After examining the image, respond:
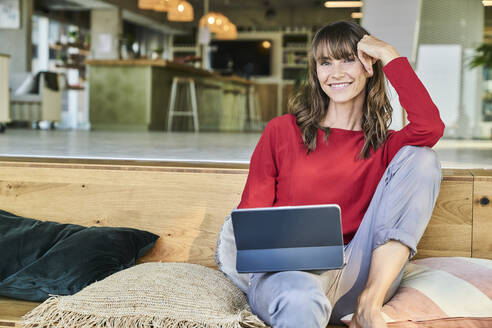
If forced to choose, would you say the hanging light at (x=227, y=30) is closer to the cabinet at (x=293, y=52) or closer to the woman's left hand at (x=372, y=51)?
the cabinet at (x=293, y=52)

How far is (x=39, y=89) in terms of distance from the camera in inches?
371

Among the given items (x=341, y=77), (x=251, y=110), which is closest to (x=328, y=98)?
(x=341, y=77)

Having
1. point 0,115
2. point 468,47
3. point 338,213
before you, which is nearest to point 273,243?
point 338,213

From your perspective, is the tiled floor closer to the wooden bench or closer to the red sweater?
the wooden bench

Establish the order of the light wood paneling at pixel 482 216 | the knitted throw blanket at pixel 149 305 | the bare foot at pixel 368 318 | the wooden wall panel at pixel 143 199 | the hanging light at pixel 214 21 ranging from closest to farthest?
the bare foot at pixel 368 318 < the knitted throw blanket at pixel 149 305 < the light wood paneling at pixel 482 216 < the wooden wall panel at pixel 143 199 < the hanging light at pixel 214 21

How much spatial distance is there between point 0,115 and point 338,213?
20.0 ft

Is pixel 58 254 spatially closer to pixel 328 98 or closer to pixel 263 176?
pixel 263 176

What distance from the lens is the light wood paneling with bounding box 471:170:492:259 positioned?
209 centimetres

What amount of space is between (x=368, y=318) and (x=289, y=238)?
29 centimetres

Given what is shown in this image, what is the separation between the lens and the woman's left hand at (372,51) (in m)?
1.70

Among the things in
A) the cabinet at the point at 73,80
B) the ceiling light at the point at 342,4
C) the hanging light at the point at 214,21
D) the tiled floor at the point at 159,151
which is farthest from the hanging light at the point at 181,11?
the tiled floor at the point at 159,151

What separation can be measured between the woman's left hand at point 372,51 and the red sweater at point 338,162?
0.02 metres

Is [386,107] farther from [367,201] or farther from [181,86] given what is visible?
[181,86]

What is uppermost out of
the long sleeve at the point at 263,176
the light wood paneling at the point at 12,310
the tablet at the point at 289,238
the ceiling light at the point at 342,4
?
the ceiling light at the point at 342,4
